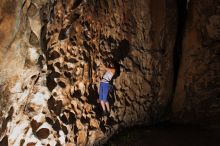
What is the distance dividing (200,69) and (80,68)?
11.9ft

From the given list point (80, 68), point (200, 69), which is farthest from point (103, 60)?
point (200, 69)

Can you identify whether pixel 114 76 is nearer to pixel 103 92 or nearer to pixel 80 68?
pixel 103 92

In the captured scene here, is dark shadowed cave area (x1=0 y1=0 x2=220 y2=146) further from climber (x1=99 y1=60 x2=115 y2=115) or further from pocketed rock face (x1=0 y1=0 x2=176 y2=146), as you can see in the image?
climber (x1=99 y1=60 x2=115 y2=115)

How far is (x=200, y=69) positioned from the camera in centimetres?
965

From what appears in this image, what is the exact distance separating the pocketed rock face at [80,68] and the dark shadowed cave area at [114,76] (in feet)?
0.09

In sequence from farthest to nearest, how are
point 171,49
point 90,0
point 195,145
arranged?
point 171,49 → point 90,0 → point 195,145

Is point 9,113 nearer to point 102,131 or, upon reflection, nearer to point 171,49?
point 102,131

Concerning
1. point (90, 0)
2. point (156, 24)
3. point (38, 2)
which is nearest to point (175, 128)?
point (156, 24)

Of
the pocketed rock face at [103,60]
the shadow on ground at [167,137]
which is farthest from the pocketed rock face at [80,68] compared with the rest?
the shadow on ground at [167,137]

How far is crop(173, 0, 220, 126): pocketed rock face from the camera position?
9398mm

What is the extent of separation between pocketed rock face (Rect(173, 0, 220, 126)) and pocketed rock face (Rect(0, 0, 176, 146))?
0.63m

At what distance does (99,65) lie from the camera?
9.15 metres

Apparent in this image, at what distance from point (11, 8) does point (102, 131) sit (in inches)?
166

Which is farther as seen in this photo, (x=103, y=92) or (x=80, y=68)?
(x=80, y=68)
